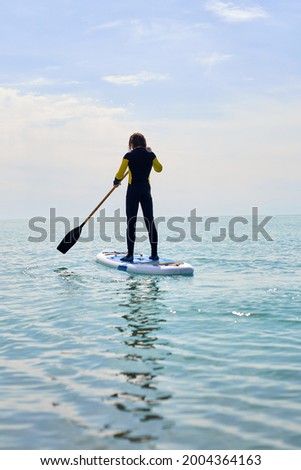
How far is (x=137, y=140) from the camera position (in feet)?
39.6

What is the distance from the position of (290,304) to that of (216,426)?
15.7 feet

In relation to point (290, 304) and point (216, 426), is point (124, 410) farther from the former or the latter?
point (290, 304)

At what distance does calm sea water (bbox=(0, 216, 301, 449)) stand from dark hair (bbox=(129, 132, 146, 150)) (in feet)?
12.2

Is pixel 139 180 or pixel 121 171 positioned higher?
pixel 121 171

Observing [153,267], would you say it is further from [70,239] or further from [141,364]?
[141,364]

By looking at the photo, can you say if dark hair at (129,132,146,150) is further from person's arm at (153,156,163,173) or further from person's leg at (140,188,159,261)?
person's leg at (140,188,159,261)

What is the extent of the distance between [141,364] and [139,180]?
7412 millimetres

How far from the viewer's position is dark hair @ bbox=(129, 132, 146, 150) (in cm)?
1206

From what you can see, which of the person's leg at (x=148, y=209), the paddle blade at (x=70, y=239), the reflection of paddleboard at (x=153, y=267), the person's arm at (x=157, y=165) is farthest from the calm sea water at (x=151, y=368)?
the paddle blade at (x=70, y=239)

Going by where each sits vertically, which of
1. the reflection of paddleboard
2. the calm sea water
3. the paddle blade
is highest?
the paddle blade

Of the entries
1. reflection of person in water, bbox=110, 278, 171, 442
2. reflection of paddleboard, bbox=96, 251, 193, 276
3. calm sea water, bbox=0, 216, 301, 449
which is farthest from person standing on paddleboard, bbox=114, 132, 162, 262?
reflection of person in water, bbox=110, 278, 171, 442

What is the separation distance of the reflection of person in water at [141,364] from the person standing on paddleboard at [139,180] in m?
3.48

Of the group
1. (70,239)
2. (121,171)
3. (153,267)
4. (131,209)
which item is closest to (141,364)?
(153,267)

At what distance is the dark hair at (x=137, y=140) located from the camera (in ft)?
39.6
